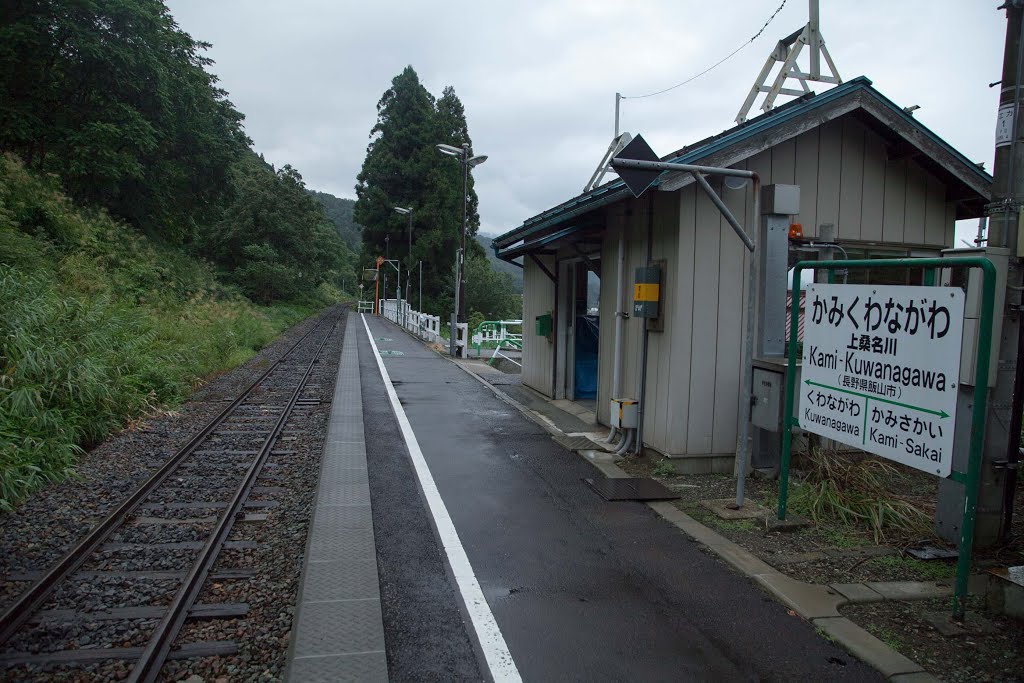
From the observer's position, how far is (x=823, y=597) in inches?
174

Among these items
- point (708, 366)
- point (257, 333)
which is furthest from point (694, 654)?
point (257, 333)

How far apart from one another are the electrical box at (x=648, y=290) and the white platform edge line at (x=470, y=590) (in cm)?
301

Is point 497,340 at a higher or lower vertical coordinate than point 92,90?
lower

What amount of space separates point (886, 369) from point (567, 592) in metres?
2.63

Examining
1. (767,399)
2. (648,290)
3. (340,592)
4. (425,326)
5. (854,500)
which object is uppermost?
(648,290)

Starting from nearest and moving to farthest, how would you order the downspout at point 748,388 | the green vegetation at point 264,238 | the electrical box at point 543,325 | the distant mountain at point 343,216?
the downspout at point 748,388 < the electrical box at point 543,325 < the green vegetation at point 264,238 < the distant mountain at point 343,216

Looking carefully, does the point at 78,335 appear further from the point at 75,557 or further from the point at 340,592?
the point at 340,592

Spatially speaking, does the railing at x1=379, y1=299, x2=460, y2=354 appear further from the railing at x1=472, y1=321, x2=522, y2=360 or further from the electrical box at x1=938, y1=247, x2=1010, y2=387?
the electrical box at x1=938, y1=247, x2=1010, y2=387

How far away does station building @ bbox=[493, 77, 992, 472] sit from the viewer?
7336 millimetres

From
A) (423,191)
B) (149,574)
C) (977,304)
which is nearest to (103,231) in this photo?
(149,574)

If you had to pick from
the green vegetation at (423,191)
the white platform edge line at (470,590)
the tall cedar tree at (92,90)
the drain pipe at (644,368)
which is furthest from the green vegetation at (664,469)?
the green vegetation at (423,191)

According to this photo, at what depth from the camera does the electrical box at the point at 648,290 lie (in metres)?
7.71

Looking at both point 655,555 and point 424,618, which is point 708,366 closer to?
point 655,555

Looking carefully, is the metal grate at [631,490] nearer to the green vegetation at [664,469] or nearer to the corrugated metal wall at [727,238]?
the green vegetation at [664,469]
